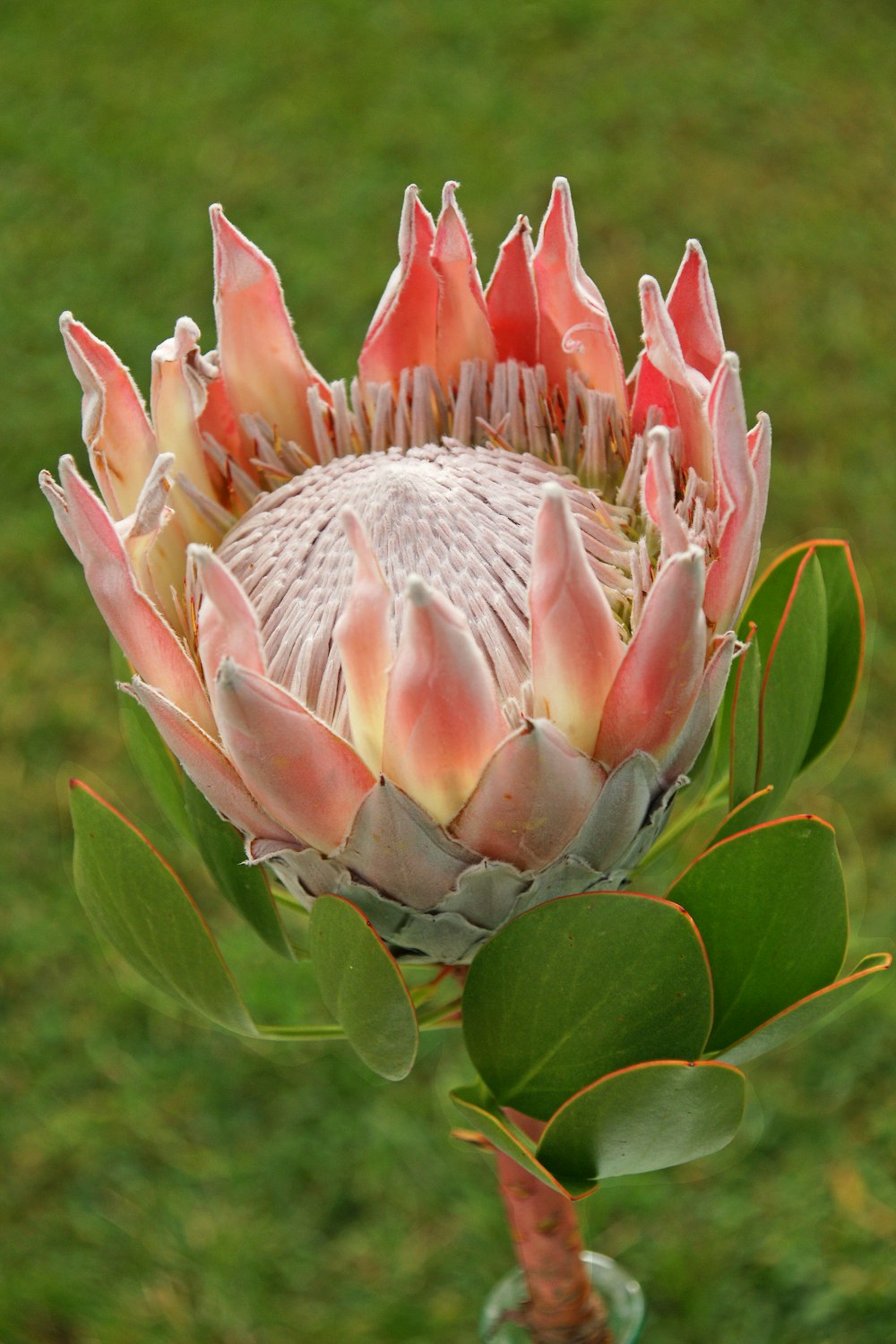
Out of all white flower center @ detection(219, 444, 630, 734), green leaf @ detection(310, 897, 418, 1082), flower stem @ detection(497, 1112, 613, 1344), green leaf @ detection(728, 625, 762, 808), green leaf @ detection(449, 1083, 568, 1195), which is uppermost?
white flower center @ detection(219, 444, 630, 734)

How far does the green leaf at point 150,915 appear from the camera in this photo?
729mm

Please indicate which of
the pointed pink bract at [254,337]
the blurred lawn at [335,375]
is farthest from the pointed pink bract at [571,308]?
the blurred lawn at [335,375]

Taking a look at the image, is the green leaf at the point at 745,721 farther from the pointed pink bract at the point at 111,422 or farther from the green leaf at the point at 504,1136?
the pointed pink bract at the point at 111,422

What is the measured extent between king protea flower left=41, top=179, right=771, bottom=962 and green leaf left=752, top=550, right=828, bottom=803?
0.20 feet

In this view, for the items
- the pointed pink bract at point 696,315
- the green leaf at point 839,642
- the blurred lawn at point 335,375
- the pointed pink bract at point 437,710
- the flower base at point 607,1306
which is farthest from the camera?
the blurred lawn at point 335,375

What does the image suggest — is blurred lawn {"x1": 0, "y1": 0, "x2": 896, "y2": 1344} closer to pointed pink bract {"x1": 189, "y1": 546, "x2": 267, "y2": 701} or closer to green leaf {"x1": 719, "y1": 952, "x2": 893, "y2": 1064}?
green leaf {"x1": 719, "y1": 952, "x2": 893, "y2": 1064}

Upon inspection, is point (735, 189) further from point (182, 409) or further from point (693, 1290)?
point (182, 409)

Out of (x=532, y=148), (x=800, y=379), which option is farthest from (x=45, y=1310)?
(x=532, y=148)

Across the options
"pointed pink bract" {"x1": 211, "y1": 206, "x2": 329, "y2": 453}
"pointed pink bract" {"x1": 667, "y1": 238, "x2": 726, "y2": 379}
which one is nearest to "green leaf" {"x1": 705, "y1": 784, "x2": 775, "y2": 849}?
"pointed pink bract" {"x1": 667, "y1": 238, "x2": 726, "y2": 379}

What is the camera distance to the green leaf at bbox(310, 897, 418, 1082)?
643 mm

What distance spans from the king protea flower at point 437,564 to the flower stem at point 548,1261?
20 cm

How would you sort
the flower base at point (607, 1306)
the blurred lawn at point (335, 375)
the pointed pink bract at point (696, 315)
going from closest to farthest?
1. the pointed pink bract at point (696, 315)
2. the flower base at point (607, 1306)
3. the blurred lawn at point (335, 375)

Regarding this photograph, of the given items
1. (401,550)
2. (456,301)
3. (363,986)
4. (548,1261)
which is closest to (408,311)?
(456,301)

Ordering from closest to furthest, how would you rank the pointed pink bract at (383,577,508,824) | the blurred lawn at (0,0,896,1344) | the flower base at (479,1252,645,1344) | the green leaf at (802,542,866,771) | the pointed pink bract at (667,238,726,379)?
the pointed pink bract at (383,577,508,824)
the pointed pink bract at (667,238,726,379)
the green leaf at (802,542,866,771)
the flower base at (479,1252,645,1344)
the blurred lawn at (0,0,896,1344)
